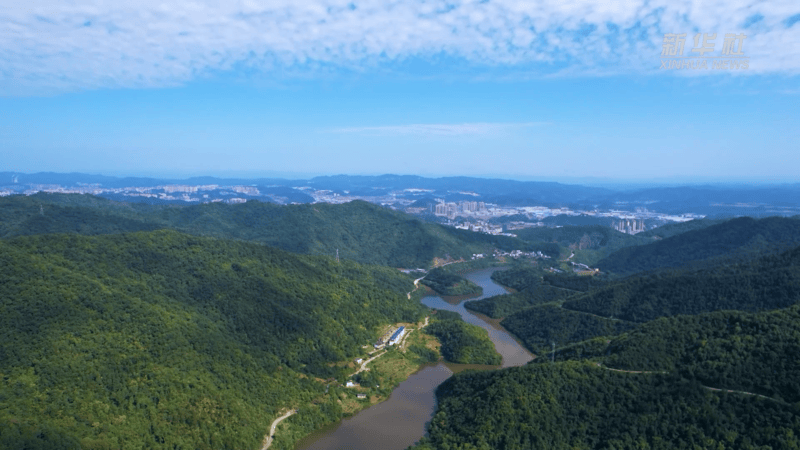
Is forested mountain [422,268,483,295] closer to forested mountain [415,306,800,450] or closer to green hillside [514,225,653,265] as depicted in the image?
green hillside [514,225,653,265]

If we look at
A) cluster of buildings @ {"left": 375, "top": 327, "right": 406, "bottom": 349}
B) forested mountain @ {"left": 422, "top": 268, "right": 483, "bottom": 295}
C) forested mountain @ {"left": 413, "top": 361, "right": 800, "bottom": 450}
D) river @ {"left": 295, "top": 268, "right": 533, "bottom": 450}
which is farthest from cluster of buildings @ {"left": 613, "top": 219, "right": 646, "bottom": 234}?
forested mountain @ {"left": 413, "top": 361, "right": 800, "bottom": 450}

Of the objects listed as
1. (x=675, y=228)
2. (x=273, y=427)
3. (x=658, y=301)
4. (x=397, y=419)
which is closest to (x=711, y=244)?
(x=675, y=228)

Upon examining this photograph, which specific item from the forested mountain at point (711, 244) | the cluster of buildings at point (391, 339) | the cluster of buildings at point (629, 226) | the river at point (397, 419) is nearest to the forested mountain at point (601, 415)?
the river at point (397, 419)

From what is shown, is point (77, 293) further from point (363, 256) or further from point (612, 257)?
point (612, 257)

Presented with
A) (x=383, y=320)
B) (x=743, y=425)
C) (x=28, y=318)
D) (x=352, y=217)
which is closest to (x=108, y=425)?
(x=28, y=318)

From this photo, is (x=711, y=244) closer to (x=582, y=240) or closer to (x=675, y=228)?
(x=675, y=228)

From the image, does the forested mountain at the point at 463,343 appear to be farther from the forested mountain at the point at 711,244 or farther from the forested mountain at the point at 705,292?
the forested mountain at the point at 711,244
